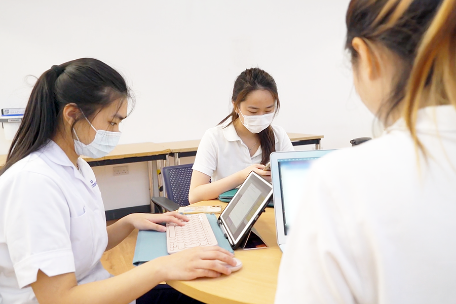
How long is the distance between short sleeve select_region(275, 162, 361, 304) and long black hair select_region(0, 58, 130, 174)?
0.81 m

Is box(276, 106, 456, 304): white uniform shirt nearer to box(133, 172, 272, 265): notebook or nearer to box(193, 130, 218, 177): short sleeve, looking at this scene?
box(133, 172, 272, 265): notebook

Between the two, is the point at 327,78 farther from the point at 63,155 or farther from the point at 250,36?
the point at 63,155

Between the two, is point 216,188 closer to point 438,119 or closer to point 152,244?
point 152,244

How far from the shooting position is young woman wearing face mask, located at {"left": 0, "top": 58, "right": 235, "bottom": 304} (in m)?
0.80

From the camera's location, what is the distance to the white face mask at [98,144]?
1062mm

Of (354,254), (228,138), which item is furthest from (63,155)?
(228,138)

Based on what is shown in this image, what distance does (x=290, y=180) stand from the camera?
3.33 ft

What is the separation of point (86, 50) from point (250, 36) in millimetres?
1804

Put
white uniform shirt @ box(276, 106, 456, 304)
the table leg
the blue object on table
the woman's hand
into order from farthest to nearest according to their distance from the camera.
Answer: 1. the table leg
2. the woman's hand
3. the blue object on table
4. white uniform shirt @ box(276, 106, 456, 304)

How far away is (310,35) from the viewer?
4.29 m

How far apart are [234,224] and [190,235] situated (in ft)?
0.49

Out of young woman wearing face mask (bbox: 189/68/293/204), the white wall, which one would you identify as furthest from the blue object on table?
the white wall

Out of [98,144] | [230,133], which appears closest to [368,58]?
[98,144]

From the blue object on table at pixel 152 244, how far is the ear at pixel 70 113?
421 mm
